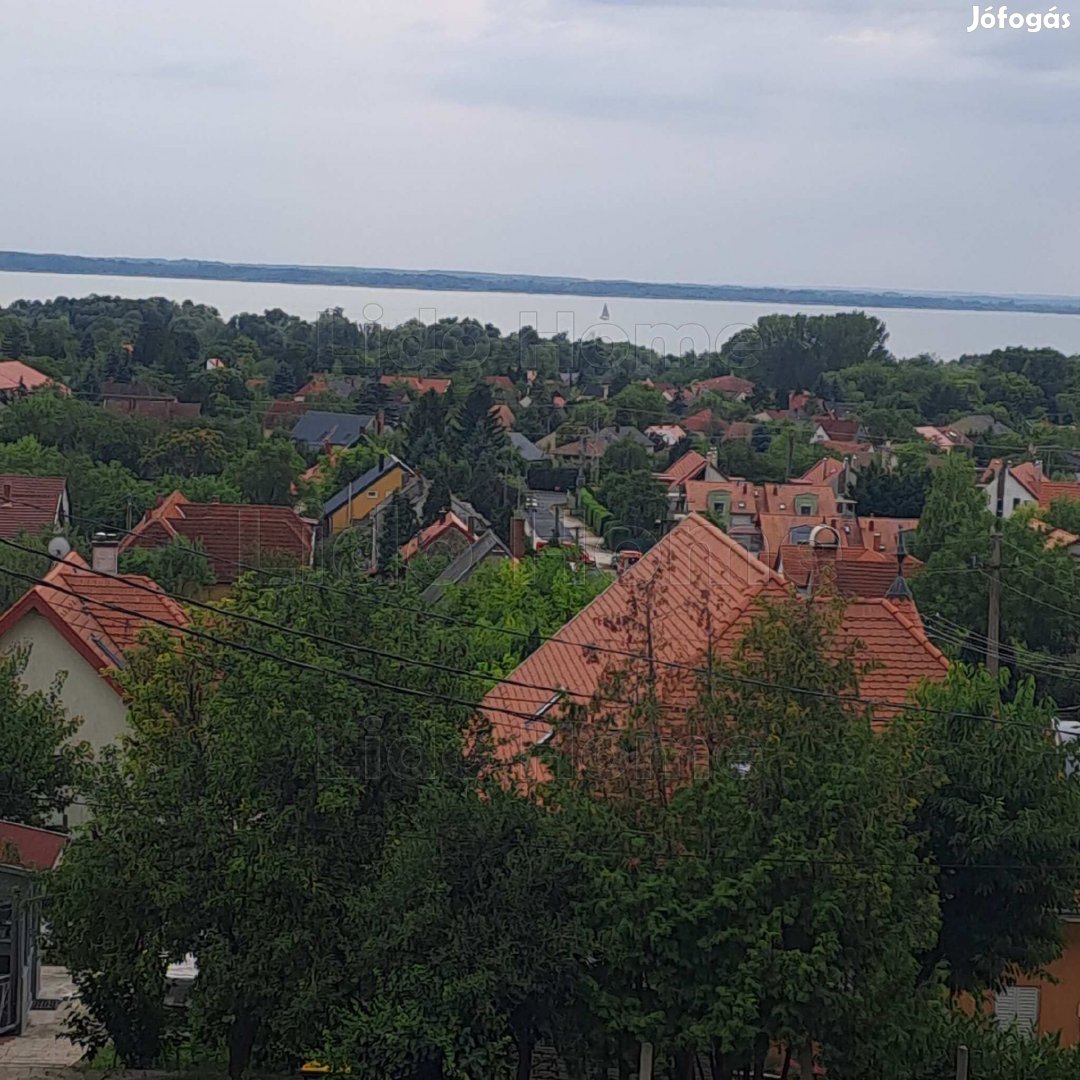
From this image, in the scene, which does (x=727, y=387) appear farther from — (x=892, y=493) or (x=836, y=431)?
(x=892, y=493)

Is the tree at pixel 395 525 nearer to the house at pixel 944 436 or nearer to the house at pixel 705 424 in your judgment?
the house at pixel 944 436

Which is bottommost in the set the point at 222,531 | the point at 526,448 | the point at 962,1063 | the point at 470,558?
the point at 526,448

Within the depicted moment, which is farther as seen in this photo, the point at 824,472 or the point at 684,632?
the point at 824,472

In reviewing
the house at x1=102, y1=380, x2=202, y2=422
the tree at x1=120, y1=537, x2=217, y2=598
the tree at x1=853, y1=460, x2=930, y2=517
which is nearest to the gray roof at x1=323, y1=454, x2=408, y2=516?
the house at x1=102, y1=380, x2=202, y2=422

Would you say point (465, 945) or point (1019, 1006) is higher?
point (465, 945)

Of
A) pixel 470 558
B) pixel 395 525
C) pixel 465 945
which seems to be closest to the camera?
pixel 465 945

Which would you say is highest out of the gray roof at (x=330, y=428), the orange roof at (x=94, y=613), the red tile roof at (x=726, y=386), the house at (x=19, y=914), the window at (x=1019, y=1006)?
the orange roof at (x=94, y=613)

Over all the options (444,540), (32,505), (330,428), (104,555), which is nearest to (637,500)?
(444,540)

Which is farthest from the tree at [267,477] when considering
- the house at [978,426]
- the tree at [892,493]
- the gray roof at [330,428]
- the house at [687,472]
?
the house at [978,426]
